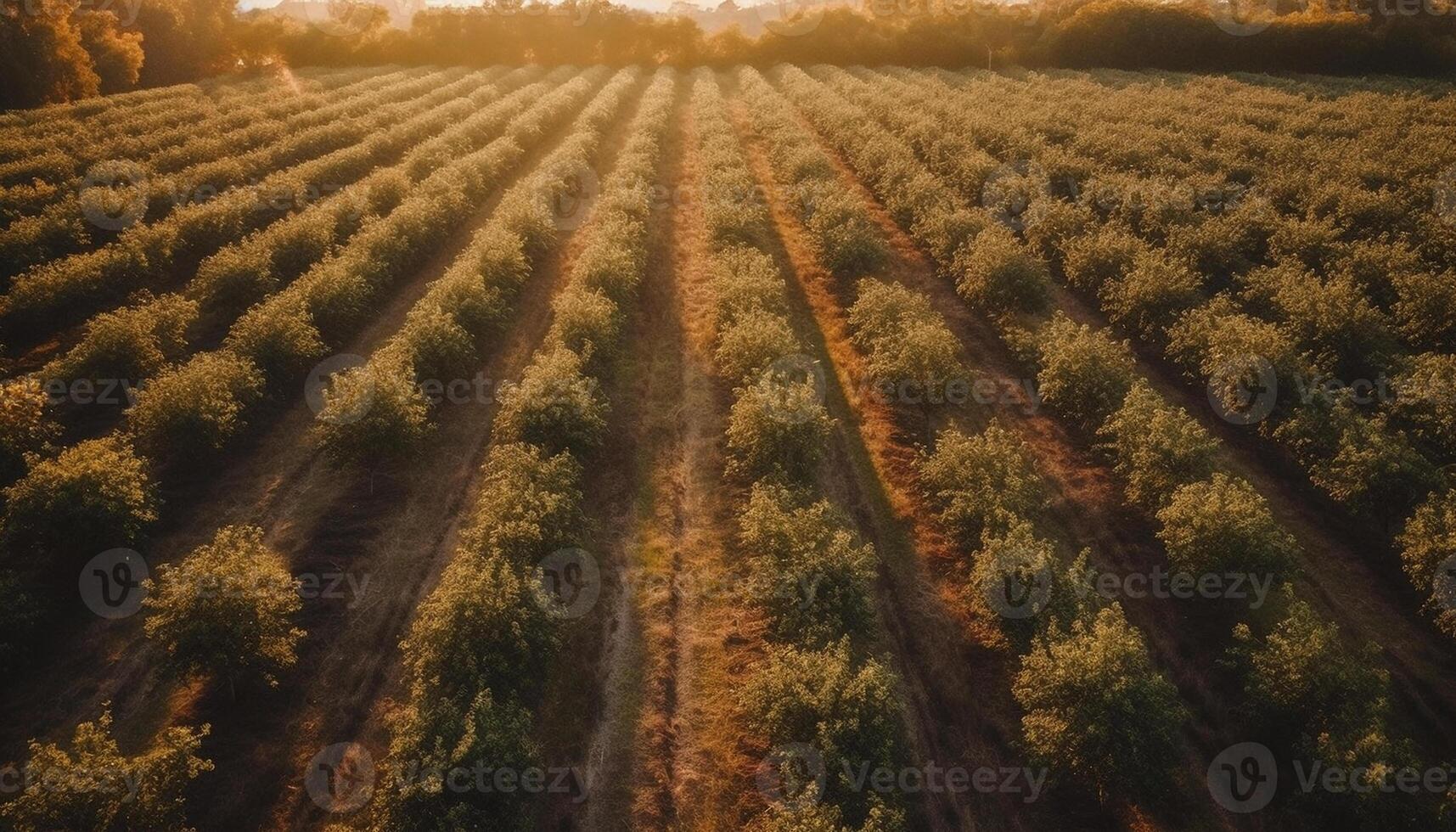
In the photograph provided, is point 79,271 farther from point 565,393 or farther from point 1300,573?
point 1300,573

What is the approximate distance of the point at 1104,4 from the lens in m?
74.8

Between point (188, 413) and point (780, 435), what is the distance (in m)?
16.4

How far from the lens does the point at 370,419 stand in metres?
18.6

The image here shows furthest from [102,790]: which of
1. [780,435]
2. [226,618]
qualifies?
[780,435]

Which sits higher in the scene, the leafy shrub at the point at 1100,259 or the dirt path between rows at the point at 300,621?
the leafy shrub at the point at 1100,259

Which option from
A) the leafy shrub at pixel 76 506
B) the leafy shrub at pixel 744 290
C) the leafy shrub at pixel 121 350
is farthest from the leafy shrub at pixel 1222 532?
the leafy shrub at pixel 121 350

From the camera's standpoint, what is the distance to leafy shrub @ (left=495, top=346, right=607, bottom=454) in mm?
19516

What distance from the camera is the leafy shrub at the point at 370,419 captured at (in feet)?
60.8

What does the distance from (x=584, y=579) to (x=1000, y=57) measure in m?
86.6

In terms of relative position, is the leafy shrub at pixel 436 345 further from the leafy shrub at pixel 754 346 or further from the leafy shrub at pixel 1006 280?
the leafy shrub at pixel 1006 280

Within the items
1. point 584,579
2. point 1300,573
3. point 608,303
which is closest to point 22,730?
point 584,579

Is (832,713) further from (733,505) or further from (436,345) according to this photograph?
(436,345)

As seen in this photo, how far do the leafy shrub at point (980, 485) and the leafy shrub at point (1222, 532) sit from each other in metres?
3.12

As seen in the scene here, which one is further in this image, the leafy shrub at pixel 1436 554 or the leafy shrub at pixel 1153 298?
the leafy shrub at pixel 1153 298
